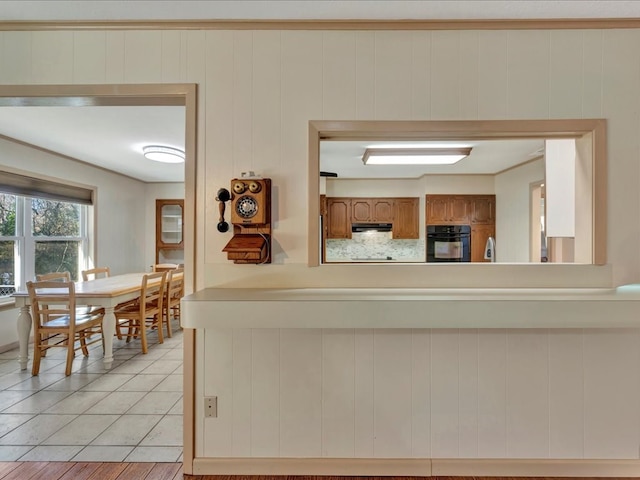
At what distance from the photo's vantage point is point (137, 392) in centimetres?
279

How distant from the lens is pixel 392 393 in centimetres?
178

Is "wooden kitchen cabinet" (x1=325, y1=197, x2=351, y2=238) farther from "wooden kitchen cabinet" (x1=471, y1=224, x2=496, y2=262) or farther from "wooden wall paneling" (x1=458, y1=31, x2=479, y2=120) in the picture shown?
"wooden wall paneling" (x1=458, y1=31, x2=479, y2=120)

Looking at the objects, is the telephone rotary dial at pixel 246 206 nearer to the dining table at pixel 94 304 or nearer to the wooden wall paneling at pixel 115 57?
the wooden wall paneling at pixel 115 57

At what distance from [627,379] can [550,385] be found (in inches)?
15.8

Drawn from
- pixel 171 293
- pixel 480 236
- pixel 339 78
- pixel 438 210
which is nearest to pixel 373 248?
pixel 438 210

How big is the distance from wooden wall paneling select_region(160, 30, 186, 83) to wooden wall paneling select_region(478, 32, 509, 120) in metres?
1.62

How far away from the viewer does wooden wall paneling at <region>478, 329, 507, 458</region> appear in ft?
5.80

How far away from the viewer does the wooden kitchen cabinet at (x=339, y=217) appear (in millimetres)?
5672

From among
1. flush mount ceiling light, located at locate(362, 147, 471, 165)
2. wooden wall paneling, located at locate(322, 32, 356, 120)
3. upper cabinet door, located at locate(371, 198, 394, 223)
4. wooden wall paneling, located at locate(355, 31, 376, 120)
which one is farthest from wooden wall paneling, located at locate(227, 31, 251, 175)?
upper cabinet door, located at locate(371, 198, 394, 223)

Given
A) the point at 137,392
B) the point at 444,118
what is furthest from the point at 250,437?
A: the point at 444,118

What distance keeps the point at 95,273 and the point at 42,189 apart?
122 centimetres

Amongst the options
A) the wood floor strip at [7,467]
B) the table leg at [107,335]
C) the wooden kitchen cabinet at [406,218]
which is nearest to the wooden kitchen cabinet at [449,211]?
the wooden kitchen cabinet at [406,218]

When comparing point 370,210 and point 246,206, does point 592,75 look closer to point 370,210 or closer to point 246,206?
point 246,206

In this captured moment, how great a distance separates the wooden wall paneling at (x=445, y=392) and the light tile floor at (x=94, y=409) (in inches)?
59.4
